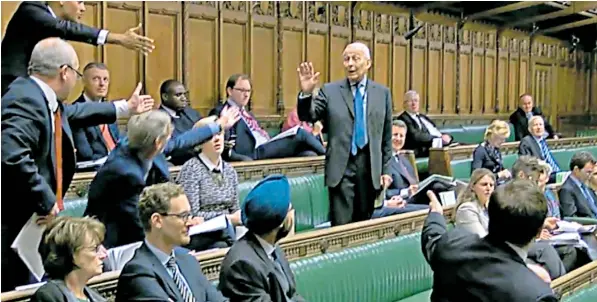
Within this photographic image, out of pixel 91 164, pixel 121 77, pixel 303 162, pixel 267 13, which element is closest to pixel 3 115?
pixel 91 164

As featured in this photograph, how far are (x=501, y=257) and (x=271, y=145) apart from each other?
128 inches

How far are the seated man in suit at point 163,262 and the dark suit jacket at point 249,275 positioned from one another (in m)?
0.05

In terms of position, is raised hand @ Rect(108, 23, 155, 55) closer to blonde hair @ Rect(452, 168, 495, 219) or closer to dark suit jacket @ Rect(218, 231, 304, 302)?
dark suit jacket @ Rect(218, 231, 304, 302)

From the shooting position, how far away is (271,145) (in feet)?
16.5

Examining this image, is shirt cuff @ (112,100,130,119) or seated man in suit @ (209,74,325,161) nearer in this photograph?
shirt cuff @ (112,100,130,119)

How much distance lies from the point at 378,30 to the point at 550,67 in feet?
16.0

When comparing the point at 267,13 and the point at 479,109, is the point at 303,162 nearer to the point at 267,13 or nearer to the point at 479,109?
the point at 267,13

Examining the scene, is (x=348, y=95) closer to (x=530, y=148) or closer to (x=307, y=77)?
(x=307, y=77)

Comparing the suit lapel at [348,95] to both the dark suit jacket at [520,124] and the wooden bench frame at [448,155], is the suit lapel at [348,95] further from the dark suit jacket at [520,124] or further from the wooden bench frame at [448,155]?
the dark suit jacket at [520,124]

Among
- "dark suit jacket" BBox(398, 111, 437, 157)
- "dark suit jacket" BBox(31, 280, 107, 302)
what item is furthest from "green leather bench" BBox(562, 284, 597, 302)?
"dark suit jacket" BBox(398, 111, 437, 157)

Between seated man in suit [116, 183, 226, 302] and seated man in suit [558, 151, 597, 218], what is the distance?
11.3 ft

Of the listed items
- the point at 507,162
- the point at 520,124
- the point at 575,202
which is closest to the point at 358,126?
the point at 575,202

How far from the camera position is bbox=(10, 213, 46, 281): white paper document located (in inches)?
79.0

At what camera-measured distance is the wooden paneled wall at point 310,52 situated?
566 centimetres
